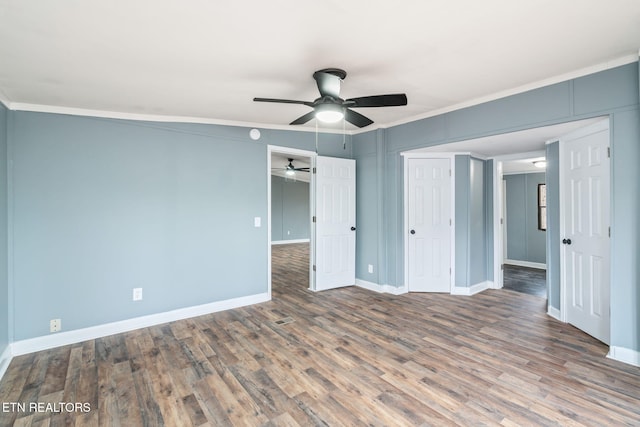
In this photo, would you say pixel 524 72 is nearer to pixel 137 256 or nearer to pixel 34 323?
pixel 137 256

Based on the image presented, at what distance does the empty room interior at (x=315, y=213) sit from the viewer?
1902 mm

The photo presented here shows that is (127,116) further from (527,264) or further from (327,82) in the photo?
(527,264)

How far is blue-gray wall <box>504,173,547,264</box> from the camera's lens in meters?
6.21

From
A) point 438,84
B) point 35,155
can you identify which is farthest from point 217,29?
point 35,155

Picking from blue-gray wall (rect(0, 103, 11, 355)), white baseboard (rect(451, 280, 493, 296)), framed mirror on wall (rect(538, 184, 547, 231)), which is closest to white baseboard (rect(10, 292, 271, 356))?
blue-gray wall (rect(0, 103, 11, 355))

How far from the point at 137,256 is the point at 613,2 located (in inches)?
171

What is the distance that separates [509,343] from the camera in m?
2.82

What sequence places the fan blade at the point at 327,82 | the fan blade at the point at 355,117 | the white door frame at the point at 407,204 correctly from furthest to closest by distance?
the white door frame at the point at 407,204, the fan blade at the point at 355,117, the fan blade at the point at 327,82

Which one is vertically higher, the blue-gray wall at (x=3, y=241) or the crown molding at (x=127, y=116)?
the crown molding at (x=127, y=116)

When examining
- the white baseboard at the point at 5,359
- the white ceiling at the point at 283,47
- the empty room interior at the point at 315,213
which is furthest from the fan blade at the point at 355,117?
the white baseboard at the point at 5,359

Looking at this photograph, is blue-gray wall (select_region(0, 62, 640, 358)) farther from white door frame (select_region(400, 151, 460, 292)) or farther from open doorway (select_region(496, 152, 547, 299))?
open doorway (select_region(496, 152, 547, 299))

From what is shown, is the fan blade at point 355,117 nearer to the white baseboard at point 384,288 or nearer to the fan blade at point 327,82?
the fan blade at point 327,82

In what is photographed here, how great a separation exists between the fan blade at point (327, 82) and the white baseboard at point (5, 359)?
339 cm

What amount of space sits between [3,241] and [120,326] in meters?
1.28
